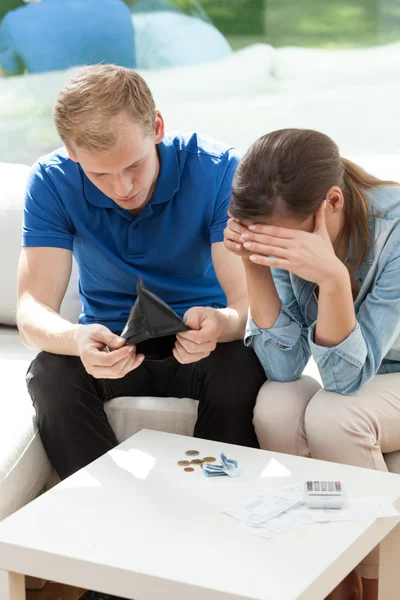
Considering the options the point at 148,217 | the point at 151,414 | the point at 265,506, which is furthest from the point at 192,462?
the point at 148,217

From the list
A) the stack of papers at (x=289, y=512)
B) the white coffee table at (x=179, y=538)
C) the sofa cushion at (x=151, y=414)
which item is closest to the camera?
the white coffee table at (x=179, y=538)

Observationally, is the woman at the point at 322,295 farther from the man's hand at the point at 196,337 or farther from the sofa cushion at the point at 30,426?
the sofa cushion at the point at 30,426

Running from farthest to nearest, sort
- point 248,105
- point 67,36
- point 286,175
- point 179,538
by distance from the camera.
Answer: point 67,36, point 248,105, point 286,175, point 179,538

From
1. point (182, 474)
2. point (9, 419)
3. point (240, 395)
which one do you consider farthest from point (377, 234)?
point (9, 419)

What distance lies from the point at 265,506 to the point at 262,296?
52 cm

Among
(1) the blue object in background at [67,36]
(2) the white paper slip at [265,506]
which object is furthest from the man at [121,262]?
(1) the blue object in background at [67,36]

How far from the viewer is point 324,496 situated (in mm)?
1520

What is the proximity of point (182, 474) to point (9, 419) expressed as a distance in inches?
20.9

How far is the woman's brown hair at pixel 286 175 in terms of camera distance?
66.1 inches

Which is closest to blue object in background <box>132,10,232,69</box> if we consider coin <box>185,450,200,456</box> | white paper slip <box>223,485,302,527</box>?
coin <box>185,450,200,456</box>

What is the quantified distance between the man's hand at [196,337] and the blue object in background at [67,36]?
6.64 feet

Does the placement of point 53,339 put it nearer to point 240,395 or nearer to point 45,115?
point 240,395

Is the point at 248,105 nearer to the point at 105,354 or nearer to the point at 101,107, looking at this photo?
the point at 101,107

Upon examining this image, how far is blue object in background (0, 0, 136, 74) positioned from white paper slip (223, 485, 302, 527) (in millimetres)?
2464
